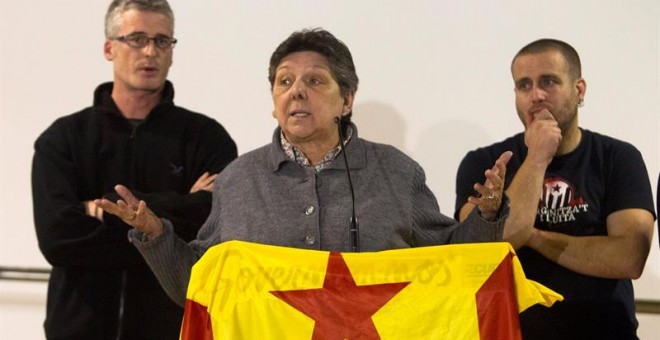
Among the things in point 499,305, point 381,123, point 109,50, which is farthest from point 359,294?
point 109,50

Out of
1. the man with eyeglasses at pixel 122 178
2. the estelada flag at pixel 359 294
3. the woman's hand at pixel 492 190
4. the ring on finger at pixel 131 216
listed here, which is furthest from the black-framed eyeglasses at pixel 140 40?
the woman's hand at pixel 492 190

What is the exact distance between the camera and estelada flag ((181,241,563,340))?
8.04 feet

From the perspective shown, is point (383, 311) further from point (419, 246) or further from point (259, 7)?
point (259, 7)

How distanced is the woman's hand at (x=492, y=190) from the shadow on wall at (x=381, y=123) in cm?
107

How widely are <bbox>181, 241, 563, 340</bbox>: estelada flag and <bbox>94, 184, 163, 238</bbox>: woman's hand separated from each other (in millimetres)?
238

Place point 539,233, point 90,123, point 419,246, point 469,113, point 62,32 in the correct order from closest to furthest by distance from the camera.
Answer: point 419,246
point 539,233
point 90,123
point 469,113
point 62,32

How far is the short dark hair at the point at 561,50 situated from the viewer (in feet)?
10.5

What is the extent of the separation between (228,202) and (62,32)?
5.14 ft

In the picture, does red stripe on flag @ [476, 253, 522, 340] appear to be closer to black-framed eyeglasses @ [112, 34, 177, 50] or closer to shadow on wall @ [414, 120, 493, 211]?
shadow on wall @ [414, 120, 493, 211]

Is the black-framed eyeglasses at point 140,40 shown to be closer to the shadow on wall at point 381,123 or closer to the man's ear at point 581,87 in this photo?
the shadow on wall at point 381,123

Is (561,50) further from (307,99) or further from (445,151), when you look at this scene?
(307,99)

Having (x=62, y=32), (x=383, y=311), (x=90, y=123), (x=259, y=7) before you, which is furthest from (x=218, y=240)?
(x=62, y=32)

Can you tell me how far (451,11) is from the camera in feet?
12.0

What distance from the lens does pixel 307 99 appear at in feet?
9.11
